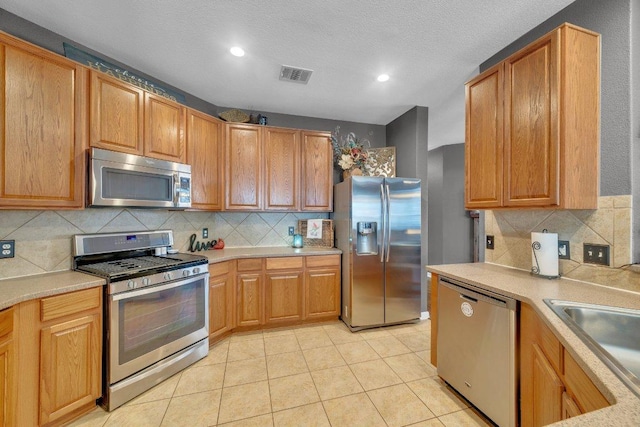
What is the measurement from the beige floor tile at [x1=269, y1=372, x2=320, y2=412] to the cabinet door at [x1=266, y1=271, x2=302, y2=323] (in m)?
0.87

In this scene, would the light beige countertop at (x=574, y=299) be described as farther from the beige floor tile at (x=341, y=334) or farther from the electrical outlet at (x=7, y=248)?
the electrical outlet at (x=7, y=248)

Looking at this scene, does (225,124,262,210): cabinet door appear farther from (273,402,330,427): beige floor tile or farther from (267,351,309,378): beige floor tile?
(273,402,330,427): beige floor tile

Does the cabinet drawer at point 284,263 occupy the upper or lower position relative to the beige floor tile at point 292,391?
upper

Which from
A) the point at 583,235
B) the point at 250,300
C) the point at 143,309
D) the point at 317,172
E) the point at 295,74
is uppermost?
the point at 295,74

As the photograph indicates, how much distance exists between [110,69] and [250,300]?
252 centimetres

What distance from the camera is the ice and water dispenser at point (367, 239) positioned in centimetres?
293

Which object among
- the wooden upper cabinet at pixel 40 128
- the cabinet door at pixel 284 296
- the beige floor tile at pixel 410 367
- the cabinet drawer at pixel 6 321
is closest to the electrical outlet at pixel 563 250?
the beige floor tile at pixel 410 367

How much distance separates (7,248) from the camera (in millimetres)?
1762

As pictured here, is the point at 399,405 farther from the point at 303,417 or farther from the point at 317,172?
the point at 317,172

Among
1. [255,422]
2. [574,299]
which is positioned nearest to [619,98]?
[574,299]

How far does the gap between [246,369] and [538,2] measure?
3.44 meters

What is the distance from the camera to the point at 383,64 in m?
2.41

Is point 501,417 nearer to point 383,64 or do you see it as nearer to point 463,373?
point 463,373

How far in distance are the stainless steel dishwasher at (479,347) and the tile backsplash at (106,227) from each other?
219cm
